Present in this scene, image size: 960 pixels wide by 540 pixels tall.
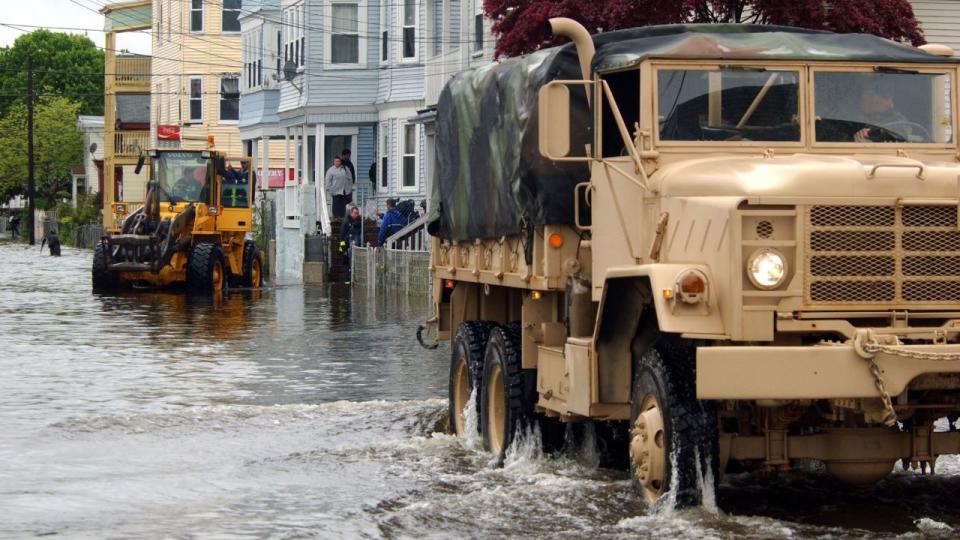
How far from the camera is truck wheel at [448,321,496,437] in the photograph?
13.3 m

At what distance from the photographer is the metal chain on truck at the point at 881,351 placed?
9.02 meters

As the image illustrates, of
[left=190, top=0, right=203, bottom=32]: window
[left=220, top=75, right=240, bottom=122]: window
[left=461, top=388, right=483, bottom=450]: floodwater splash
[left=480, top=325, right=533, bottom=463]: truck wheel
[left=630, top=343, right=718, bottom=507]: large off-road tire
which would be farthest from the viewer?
[left=190, top=0, right=203, bottom=32]: window

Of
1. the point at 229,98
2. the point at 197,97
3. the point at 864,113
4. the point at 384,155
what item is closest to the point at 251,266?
the point at 384,155

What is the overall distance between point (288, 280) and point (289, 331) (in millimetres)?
18635

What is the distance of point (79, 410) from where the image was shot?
53.2 feet

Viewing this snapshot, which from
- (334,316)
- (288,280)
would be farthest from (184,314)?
(288,280)

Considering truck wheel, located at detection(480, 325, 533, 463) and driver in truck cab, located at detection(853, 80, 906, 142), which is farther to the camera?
truck wheel, located at detection(480, 325, 533, 463)

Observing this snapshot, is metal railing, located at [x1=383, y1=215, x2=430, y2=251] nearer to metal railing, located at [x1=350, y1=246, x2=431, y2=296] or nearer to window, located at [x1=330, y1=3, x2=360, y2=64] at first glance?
metal railing, located at [x1=350, y1=246, x2=431, y2=296]

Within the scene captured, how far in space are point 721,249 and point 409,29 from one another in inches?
1468

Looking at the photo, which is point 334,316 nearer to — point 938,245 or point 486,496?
point 486,496

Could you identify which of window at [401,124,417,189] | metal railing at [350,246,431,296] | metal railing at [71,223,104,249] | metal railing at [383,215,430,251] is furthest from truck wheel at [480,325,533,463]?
metal railing at [71,223,104,249]

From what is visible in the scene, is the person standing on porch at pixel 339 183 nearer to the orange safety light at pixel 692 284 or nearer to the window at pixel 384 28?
the window at pixel 384 28

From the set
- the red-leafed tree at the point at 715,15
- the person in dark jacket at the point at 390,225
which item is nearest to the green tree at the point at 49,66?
the person in dark jacket at the point at 390,225

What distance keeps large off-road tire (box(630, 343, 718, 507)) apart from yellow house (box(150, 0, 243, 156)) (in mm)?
58753
